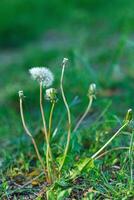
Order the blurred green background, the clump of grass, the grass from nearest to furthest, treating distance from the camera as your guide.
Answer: the clump of grass, the grass, the blurred green background

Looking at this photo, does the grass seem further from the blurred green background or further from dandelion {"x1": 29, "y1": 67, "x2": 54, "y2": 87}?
dandelion {"x1": 29, "y1": 67, "x2": 54, "y2": 87}

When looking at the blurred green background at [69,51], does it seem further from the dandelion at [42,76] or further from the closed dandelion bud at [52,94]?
the closed dandelion bud at [52,94]

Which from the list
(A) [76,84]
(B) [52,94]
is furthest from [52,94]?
(A) [76,84]

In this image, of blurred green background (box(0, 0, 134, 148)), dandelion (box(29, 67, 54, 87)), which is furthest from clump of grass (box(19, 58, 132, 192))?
blurred green background (box(0, 0, 134, 148))

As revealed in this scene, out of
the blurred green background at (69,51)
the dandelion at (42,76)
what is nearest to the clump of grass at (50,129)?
the dandelion at (42,76)

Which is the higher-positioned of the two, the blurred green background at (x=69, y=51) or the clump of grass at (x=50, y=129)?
the blurred green background at (x=69, y=51)

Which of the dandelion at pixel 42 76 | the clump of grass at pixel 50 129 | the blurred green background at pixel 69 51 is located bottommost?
the clump of grass at pixel 50 129

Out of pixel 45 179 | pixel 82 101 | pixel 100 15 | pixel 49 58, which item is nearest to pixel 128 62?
pixel 49 58

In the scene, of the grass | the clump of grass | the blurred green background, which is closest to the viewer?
the clump of grass
